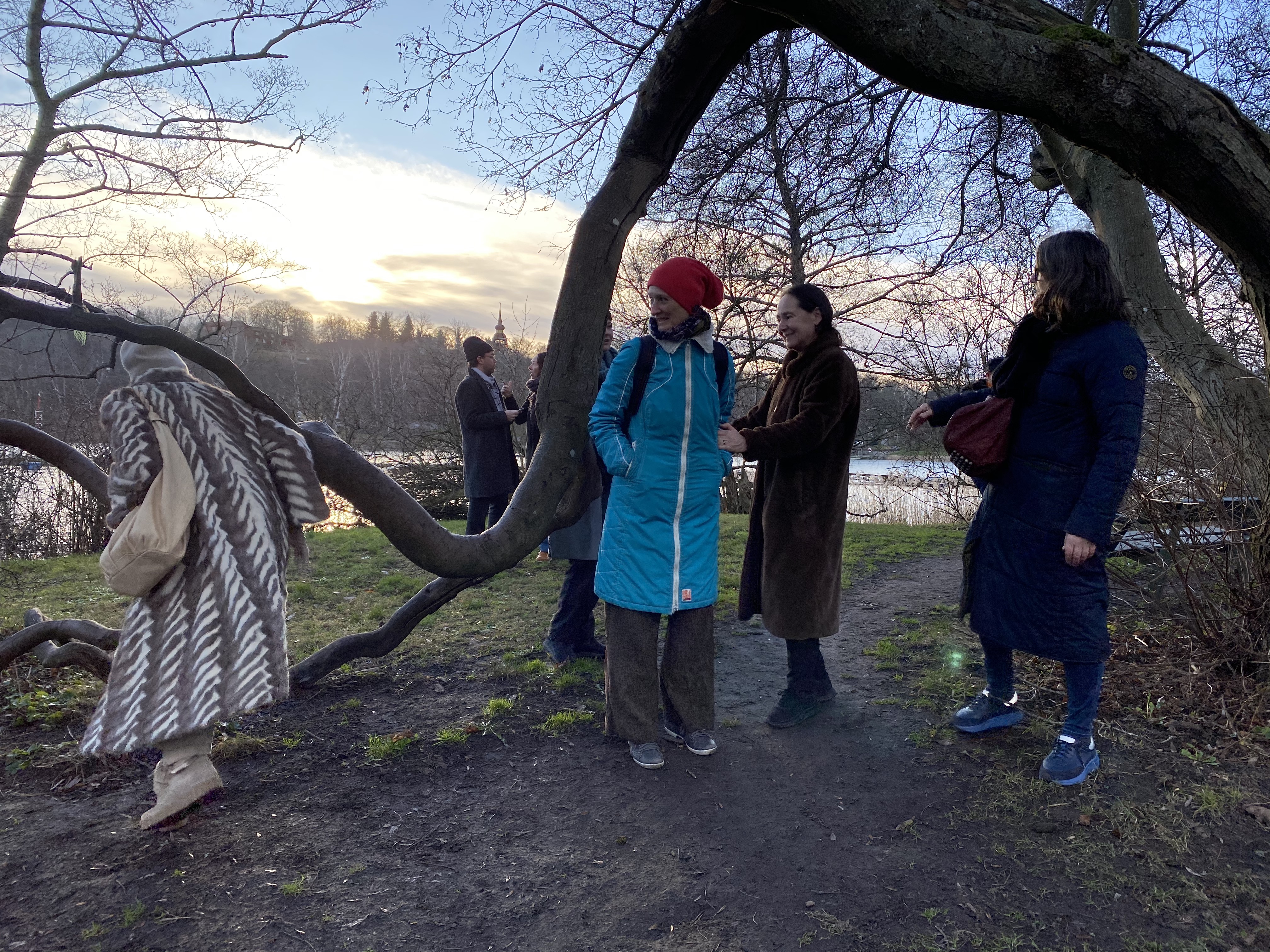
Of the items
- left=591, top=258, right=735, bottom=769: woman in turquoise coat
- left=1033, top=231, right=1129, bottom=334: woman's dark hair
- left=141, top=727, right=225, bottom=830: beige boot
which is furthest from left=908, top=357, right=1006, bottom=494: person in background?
left=141, top=727, right=225, bottom=830: beige boot

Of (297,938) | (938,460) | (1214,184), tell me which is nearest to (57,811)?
(297,938)

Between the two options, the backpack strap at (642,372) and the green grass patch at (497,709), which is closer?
the backpack strap at (642,372)

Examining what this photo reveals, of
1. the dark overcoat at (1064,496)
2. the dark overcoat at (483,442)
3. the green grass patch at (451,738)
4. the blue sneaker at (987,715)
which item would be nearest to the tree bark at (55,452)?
the green grass patch at (451,738)

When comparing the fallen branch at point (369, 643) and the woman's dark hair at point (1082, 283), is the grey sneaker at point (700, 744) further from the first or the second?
the woman's dark hair at point (1082, 283)

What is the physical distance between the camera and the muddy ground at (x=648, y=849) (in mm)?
2104

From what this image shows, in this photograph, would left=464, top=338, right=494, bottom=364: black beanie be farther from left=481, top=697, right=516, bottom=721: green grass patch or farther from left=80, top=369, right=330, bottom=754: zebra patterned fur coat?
left=80, top=369, right=330, bottom=754: zebra patterned fur coat

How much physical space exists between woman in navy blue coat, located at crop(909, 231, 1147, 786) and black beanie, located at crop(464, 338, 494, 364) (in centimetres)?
418

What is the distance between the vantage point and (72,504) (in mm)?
9523

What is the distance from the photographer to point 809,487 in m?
3.38

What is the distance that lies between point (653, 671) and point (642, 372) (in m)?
1.24

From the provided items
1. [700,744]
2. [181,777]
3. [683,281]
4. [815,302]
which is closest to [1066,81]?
[815,302]

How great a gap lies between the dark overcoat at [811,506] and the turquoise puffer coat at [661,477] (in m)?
0.41

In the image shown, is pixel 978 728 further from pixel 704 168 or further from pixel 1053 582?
pixel 704 168

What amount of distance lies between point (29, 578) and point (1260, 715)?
9674mm
